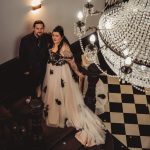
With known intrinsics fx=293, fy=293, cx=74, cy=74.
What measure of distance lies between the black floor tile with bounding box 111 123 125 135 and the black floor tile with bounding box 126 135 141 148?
183 mm

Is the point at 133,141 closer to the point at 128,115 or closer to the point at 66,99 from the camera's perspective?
the point at 128,115

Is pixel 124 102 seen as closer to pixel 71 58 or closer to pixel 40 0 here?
pixel 71 58

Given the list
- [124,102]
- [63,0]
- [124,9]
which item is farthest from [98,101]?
[124,9]

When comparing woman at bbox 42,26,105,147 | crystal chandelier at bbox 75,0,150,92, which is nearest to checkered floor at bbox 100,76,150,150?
woman at bbox 42,26,105,147

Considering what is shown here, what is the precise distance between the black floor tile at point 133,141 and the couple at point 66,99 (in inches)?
27.8

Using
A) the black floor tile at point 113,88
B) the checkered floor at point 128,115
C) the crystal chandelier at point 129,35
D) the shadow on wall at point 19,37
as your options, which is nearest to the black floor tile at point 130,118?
the checkered floor at point 128,115

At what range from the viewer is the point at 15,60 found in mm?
6473

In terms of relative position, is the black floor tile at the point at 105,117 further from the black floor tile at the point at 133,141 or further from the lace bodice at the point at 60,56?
the lace bodice at the point at 60,56

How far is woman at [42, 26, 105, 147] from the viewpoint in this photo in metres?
5.32

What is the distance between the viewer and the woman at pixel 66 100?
17.4 feet

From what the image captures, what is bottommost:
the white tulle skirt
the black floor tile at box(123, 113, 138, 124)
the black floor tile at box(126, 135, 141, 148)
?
the black floor tile at box(126, 135, 141, 148)

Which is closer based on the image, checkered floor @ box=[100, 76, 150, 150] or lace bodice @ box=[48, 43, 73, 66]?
lace bodice @ box=[48, 43, 73, 66]

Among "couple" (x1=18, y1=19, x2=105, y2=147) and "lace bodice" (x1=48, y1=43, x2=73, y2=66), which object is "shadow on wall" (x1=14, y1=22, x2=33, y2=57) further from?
"lace bodice" (x1=48, y1=43, x2=73, y2=66)

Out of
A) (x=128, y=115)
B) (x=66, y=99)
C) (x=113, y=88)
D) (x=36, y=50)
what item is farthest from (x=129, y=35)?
(x=113, y=88)
